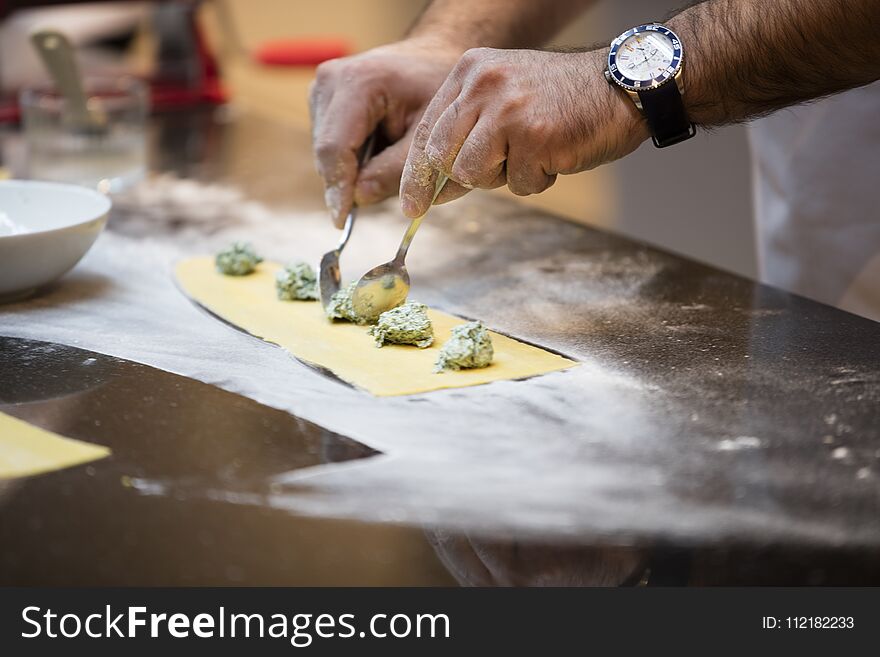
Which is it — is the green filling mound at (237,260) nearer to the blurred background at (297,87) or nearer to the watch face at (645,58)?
the watch face at (645,58)

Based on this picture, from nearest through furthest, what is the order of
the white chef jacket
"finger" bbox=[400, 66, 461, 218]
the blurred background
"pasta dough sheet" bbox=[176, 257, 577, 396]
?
"pasta dough sheet" bbox=[176, 257, 577, 396], "finger" bbox=[400, 66, 461, 218], the white chef jacket, the blurred background

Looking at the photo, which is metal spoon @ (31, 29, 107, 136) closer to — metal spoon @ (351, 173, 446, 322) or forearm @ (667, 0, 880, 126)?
metal spoon @ (351, 173, 446, 322)

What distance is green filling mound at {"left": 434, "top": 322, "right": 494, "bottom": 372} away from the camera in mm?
1044

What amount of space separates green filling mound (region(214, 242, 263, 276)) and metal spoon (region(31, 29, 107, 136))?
2.23ft

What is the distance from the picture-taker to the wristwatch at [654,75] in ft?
3.51

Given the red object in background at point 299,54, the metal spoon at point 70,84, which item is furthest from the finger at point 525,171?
the red object in background at point 299,54

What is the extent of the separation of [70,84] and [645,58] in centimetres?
122

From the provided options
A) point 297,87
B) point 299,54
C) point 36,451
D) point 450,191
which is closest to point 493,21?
point 450,191

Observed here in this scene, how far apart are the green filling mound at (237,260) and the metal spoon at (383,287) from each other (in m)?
0.22

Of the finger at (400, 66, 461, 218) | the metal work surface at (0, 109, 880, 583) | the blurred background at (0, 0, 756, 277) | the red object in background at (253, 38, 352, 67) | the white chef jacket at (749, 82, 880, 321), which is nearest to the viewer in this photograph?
the metal work surface at (0, 109, 880, 583)

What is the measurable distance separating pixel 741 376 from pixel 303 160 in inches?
47.8

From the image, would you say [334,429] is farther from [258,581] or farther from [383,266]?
[383,266]

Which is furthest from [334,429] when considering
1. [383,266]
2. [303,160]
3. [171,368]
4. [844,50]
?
[303,160]

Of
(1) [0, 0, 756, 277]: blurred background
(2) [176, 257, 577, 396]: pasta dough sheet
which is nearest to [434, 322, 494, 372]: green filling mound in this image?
(2) [176, 257, 577, 396]: pasta dough sheet
